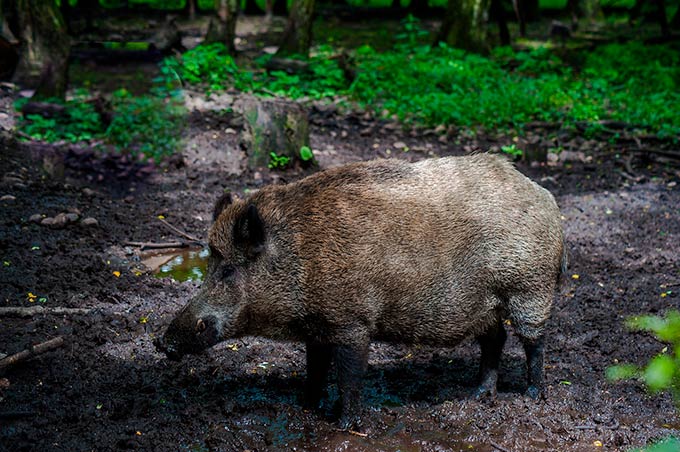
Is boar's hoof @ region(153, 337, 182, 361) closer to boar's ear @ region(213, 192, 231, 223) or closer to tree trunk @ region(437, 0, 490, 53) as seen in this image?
boar's ear @ region(213, 192, 231, 223)

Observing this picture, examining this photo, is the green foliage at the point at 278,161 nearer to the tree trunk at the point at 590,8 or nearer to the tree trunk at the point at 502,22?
the tree trunk at the point at 502,22

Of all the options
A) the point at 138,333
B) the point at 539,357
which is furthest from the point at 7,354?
the point at 539,357

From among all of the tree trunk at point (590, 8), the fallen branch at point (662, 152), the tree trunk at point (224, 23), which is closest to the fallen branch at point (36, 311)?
the fallen branch at point (662, 152)

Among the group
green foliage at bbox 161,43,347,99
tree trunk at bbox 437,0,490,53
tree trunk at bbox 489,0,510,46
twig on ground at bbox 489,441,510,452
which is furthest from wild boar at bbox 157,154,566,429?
tree trunk at bbox 489,0,510,46

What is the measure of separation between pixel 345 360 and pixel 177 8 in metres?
24.6

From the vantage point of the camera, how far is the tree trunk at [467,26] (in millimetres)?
15781

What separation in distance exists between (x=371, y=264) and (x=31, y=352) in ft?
7.07

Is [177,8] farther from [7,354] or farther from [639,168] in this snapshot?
[7,354]

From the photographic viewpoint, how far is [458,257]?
4383 millimetres

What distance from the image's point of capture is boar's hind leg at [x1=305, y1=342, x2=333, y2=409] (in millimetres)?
4607

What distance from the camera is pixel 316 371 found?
4625 mm

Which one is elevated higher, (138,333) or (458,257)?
(458,257)

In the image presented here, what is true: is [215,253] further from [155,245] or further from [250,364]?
[155,245]

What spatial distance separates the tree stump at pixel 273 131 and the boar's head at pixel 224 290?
16.5ft
